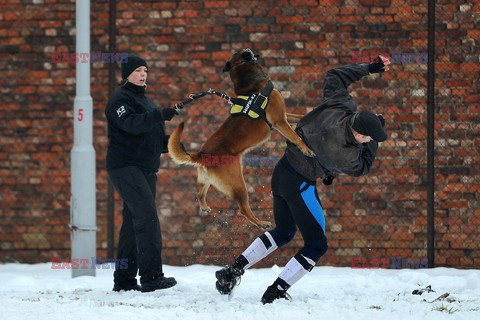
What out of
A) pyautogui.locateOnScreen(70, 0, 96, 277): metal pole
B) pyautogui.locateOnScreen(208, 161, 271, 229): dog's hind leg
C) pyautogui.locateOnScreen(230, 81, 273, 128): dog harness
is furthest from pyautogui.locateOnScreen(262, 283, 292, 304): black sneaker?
pyautogui.locateOnScreen(70, 0, 96, 277): metal pole

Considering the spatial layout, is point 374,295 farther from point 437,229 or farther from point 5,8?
point 5,8

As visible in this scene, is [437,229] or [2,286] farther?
[437,229]

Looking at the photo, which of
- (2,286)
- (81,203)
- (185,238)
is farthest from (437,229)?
(2,286)

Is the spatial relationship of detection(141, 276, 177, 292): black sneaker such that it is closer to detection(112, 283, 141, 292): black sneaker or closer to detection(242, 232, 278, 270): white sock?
detection(112, 283, 141, 292): black sneaker

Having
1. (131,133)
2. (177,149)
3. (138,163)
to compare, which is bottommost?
(138,163)

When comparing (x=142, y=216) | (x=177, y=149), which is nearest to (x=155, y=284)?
(x=142, y=216)

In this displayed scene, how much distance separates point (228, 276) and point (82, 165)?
2162 mm

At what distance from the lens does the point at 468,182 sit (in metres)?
8.48

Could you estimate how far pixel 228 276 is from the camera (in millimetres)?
6410

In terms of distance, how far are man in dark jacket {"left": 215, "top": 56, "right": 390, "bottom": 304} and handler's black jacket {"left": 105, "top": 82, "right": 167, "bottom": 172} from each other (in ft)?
3.59

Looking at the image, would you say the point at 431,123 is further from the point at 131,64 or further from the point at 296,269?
the point at 131,64

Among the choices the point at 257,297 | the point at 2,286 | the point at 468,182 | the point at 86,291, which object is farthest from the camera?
the point at 468,182

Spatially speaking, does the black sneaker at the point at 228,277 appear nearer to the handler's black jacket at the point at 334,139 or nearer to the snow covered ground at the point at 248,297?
the snow covered ground at the point at 248,297

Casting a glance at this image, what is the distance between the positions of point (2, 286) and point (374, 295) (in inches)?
132
